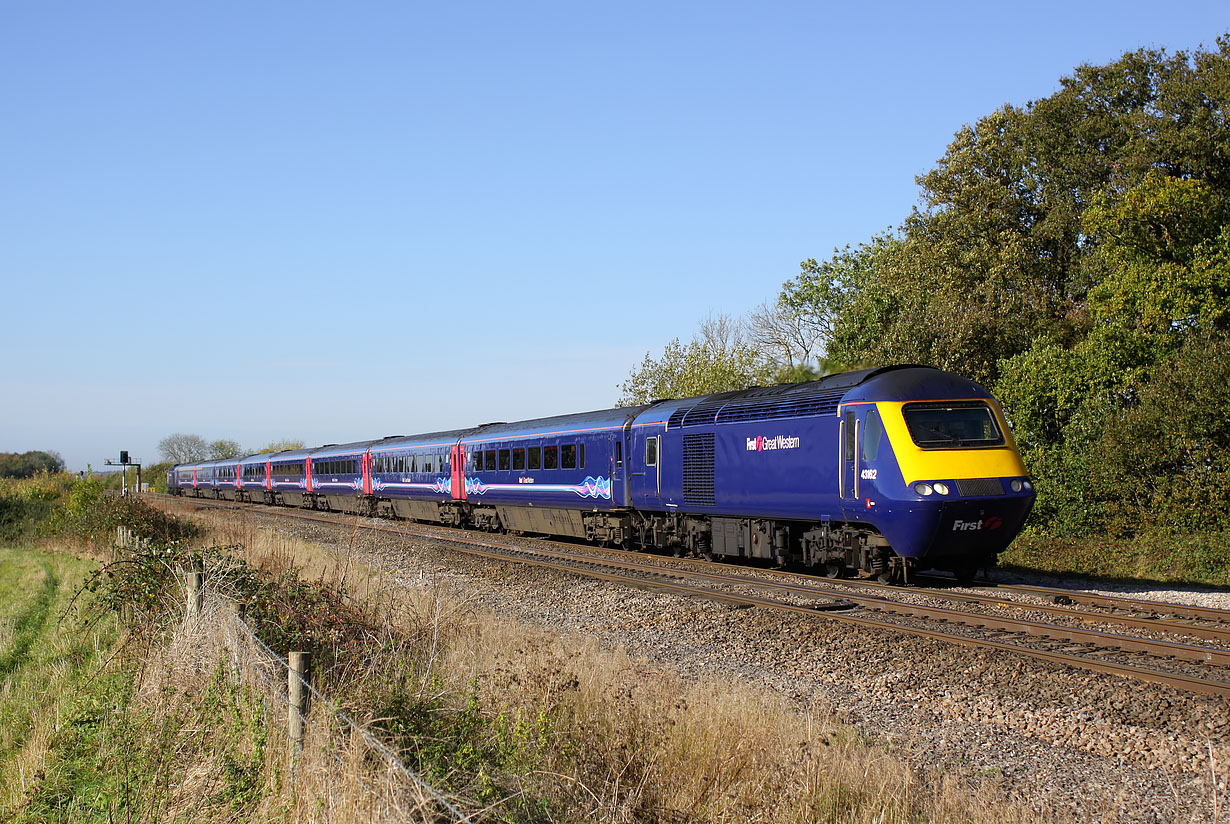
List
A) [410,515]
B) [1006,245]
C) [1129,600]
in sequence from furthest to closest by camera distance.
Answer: [410,515]
[1006,245]
[1129,600]

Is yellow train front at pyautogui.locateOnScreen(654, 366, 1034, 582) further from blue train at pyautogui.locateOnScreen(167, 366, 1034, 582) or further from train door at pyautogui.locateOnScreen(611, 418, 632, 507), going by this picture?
train door at pyautogui.locateOnScreen(611, 418, 632, 507)

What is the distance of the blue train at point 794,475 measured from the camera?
1425 cm

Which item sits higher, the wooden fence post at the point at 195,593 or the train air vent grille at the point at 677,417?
the train air vent grille at the point at 677,417

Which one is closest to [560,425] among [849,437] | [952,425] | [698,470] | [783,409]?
[698,470]

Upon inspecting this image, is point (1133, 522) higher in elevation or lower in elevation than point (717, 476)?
lower

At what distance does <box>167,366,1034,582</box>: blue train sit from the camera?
14.2 m

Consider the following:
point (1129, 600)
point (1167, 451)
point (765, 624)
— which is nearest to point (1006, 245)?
point (1167, 451)

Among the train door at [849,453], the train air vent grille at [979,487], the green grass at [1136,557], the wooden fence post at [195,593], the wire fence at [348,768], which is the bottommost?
the green grass at [1136,557]

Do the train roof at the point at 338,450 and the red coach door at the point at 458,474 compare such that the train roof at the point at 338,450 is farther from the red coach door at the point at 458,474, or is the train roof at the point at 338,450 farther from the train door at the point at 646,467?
the train door at the point at 646,467

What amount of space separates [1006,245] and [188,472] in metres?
63.8

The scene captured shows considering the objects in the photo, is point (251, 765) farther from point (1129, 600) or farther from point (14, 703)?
point (1129, 600)

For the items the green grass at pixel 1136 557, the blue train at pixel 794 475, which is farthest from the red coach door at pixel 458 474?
the green grass at pixel 1136 557

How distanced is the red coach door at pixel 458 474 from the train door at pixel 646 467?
1067 centimetres

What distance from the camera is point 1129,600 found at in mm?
13797
